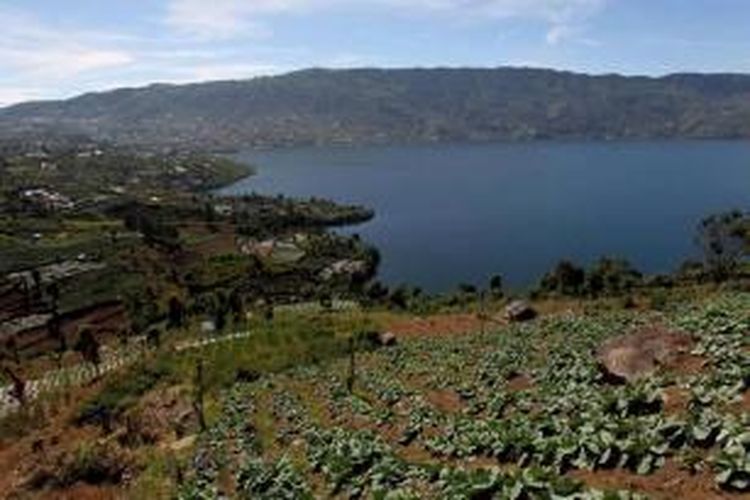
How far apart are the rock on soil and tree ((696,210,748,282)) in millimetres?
99655

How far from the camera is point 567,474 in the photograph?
2212cm

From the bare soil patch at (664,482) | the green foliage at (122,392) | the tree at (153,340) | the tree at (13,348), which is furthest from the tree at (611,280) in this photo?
the bare soil patch at (664,482)

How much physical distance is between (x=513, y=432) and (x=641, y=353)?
1252 cm

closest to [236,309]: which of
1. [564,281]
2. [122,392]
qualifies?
[564,281]

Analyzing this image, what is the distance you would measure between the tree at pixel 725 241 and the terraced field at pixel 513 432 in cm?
8022

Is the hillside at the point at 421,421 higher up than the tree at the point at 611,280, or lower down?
higher up

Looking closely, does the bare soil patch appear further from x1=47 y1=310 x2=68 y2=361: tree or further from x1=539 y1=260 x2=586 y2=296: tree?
x1=47 y1=310 x2=68 y2=361: tree

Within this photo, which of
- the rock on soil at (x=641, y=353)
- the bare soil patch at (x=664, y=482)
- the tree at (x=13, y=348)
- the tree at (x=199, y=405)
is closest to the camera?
the bare soil patch at (x=664, y=482)

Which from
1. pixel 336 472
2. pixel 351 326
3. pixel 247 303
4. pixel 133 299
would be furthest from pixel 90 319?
pixel 336 472

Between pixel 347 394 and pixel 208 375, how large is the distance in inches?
1240

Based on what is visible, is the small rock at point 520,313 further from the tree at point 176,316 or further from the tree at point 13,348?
the tree at point 13,348

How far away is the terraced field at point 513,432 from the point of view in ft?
67.5

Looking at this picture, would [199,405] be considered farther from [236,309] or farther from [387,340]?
[236,309]

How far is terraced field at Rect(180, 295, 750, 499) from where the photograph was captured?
20578mm
